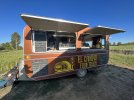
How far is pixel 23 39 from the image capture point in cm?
543

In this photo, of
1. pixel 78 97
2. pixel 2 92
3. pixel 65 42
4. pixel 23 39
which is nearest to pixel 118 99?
pixel 78 97

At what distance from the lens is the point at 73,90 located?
218 inches

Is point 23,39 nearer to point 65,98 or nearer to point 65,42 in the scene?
point 65,42

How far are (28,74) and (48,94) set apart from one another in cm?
135

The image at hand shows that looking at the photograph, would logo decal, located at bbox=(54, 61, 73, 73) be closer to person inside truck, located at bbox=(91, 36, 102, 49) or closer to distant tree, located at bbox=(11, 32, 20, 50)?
person inside truck, located at bbox=(91, 36, 102, 49)

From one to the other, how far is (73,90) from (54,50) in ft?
7.62

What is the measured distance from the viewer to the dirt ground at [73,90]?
4.95m

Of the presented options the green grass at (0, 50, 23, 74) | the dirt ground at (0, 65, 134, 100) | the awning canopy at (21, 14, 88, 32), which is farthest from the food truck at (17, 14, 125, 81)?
the green grass at (0, 50, 23, 74)

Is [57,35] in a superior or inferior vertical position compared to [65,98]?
superior

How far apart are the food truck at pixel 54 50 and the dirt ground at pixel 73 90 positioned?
0.54 metres

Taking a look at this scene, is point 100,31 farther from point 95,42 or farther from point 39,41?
point 39,41

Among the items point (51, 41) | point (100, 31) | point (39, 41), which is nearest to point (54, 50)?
point (51, 41)

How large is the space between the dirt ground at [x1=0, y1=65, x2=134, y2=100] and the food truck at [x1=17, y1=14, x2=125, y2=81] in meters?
0.54

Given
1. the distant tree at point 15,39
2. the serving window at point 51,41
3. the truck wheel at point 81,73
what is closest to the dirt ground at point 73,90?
the truck wheel at point 81,73
